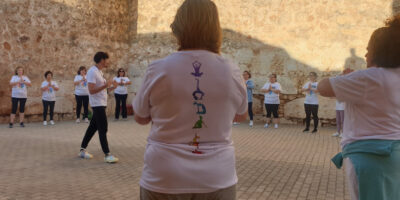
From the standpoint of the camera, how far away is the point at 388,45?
1.89 metres

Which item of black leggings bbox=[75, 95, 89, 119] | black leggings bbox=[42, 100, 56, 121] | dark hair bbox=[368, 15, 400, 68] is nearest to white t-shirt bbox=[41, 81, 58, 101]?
black leggings bbox=[42, 100, 56, 121]

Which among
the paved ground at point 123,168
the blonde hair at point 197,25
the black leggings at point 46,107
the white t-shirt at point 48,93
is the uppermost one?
the blonde hair at point 197,25

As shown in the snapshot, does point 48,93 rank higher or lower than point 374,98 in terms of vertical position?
lower

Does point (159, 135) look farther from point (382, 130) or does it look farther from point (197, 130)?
point (382, 130)

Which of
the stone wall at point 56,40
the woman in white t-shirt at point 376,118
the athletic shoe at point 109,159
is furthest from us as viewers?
the stone wall at point 56,40

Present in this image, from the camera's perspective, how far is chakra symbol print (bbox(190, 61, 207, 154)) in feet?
4.65

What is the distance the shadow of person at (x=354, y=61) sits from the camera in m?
10.1

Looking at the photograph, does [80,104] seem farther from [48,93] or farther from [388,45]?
[388,45]

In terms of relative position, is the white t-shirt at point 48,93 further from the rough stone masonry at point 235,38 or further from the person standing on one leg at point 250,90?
the person standing on one leg at point 250,90

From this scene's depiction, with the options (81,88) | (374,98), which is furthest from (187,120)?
(81,88)

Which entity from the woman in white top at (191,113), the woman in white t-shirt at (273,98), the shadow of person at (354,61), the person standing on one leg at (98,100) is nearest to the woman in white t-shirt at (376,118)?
the woman in white top at (191,113)

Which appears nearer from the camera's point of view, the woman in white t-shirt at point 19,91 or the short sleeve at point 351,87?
the short sleeve at point 351,87

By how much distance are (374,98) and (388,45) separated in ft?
1.02

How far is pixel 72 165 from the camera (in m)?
5.02
